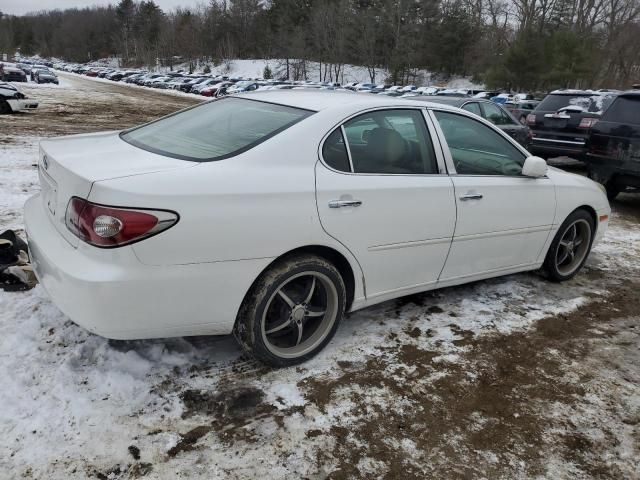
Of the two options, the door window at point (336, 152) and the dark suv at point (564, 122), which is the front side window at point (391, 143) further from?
the dark suv at point (564, 122)

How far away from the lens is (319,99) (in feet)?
11.1

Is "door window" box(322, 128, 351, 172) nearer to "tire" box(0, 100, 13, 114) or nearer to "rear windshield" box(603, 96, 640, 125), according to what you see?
"rear windshield" box(603, 96, 640, 125)

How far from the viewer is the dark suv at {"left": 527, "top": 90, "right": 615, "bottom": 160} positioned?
10.3 meters

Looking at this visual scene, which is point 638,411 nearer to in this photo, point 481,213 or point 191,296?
point 481,213

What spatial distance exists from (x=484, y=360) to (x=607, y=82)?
59871 millimetres

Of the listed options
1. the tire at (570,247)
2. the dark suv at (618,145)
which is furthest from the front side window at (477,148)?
the dark suv at (618,145)

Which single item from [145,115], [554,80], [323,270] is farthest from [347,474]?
[554,80]

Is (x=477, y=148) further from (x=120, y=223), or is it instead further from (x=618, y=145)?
(x=618, y=145)

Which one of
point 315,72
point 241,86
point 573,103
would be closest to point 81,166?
point 573,103

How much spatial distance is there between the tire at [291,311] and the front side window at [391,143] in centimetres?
69

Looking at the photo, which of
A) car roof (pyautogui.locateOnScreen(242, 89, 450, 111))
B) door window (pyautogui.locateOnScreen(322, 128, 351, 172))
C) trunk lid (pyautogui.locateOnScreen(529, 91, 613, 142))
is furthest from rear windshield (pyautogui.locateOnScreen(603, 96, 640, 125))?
door window (pyautogui.locateOnScreen(322, 128, 351, 172))

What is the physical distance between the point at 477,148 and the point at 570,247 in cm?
153

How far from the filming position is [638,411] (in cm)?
291

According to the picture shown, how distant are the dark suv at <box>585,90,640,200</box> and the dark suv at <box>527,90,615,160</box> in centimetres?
247
